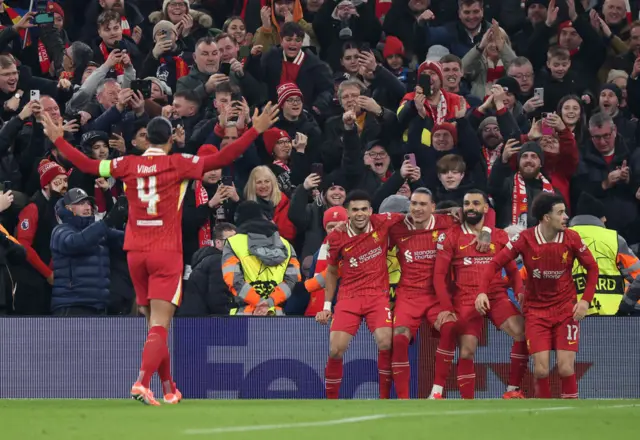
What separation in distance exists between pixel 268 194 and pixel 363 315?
230cm

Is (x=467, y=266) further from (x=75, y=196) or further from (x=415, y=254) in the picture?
(x=75, y=196)

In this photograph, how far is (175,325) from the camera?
47.0 feet

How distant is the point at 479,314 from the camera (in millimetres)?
13602

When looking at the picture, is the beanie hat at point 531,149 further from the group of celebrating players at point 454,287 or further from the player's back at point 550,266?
the player's back at point 550,266

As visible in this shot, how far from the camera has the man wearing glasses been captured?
16078 mm

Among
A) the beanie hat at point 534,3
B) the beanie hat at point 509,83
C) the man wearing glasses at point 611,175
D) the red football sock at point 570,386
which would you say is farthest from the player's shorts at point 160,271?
the beanie hat at point 534,3

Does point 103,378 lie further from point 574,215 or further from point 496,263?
point 574,215

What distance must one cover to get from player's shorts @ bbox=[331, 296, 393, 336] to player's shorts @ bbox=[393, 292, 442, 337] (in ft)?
0.37

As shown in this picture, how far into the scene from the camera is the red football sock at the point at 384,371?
13422mm

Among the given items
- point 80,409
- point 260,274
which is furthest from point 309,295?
point 80,409

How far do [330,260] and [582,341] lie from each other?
2.76 metres

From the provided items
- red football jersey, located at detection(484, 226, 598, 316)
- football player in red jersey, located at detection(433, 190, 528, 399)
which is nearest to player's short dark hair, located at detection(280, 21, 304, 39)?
football player in red jersey, located at detection(433, 190, 528, 399)

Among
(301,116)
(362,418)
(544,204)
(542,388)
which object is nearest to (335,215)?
(301,116)

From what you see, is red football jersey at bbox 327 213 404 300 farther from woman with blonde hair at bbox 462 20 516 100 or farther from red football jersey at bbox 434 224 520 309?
woman with blonde hair at bbox 462 20 516 100
